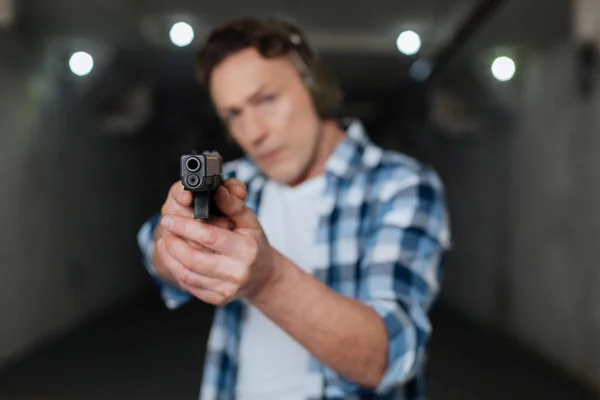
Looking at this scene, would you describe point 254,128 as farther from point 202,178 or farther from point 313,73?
A: point 202,178

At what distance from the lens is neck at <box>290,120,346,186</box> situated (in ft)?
3.08

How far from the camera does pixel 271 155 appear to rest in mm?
910

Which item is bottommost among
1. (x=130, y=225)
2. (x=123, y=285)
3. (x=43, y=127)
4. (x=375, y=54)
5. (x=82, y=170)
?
(x=123, y=285)

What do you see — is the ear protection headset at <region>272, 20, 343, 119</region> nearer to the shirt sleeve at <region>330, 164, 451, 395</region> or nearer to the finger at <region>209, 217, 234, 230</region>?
the shirt sleeve at <region>330, 164, 451, 395</region>

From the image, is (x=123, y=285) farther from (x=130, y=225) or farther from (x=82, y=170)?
(x=82, y=170)

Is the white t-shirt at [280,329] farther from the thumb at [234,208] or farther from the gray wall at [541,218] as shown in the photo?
the gray wall at [541,218]

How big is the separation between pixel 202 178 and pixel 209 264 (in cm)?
8

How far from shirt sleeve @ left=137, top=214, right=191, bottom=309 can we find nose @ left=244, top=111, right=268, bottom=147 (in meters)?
0.16

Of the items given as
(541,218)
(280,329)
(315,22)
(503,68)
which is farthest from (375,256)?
(541,218)

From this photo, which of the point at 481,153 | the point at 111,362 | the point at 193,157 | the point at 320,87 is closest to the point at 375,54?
the point at 481,153

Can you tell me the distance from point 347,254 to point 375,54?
3535 mm

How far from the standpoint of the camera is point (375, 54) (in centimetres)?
423

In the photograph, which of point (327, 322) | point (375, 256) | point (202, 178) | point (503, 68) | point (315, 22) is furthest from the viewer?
point (315, 22)

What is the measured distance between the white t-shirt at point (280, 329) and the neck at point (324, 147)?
0.01m
